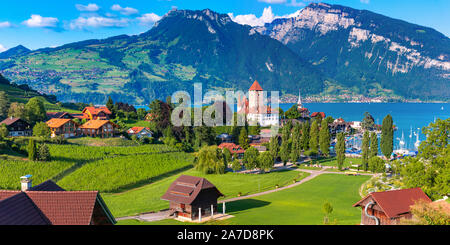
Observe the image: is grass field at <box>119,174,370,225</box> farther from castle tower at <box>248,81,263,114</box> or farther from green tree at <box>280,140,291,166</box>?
castle tower at <box>248,81,263,114</box>

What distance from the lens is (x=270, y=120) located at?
394 feet

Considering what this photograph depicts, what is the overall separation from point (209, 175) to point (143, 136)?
24475mm

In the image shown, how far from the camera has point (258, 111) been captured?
395 feet

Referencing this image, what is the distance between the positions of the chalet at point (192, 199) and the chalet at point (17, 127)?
148 ft

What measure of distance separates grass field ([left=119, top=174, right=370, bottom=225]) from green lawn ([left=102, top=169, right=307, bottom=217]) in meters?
4.00

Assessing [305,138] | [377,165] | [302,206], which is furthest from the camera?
[305,138]

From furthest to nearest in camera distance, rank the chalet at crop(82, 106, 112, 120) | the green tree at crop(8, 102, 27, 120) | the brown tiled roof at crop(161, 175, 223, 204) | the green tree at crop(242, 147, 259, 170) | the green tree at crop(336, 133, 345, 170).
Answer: the chalet at crop(82, 106, 112, 120) → the green tree at crop(8, 102, 27, 120) → the green tree at crop(336, 133, 345, 170) → the green tree at crop(242, 147, 259, 170) → the brown tiled roof at crop(161, 175, 223, 204)

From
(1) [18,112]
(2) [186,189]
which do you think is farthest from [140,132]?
(2) [186,189]

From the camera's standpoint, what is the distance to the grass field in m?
32.3

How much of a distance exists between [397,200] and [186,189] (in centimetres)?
2057

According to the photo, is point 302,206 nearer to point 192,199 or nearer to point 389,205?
point 192,199

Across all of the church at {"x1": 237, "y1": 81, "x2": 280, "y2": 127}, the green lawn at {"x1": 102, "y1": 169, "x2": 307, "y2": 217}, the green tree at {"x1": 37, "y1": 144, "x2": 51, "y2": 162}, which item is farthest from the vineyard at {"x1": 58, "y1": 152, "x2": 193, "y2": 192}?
the church at {"x1": 237, "y1": 81, "x2": 280, "y2": 127}
